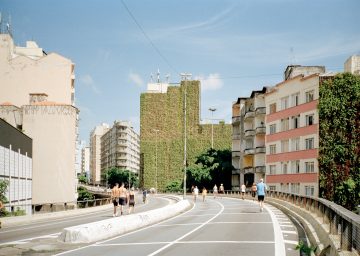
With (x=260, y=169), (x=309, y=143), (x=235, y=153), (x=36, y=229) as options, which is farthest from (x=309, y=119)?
(x=36, y=229)

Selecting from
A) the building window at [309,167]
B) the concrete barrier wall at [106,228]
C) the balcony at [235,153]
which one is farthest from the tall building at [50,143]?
the concrete barrier wall at [106,228]

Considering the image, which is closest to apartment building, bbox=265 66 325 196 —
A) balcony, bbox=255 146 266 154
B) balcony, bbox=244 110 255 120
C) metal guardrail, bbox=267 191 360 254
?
balcony, bbox=255 146 266 154

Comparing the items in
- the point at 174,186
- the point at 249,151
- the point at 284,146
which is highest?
the point at 284,146

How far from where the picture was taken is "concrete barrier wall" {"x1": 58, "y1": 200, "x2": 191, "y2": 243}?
16297 millimetres

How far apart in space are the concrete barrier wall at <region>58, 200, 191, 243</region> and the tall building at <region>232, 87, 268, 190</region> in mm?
49185

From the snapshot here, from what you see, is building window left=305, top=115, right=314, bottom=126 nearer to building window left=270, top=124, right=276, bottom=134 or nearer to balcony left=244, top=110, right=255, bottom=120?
building window left=270, top=124, right=276, bottom=134

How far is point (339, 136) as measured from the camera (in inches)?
2165

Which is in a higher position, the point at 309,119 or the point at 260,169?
the point at 309,119

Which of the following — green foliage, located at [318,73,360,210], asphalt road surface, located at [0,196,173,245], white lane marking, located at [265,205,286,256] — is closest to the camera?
white lane marking, located at [265,205,286,256]

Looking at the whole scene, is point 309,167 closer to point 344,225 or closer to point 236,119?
point 236,119

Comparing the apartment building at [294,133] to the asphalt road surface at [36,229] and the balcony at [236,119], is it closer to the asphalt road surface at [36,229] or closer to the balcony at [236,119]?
the balcony at [236,119]

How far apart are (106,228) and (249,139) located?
63703mm

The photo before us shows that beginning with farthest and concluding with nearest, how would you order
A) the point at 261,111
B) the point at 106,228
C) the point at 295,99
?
the point at 261,111 → the point at 295,99 → the point at 106,228

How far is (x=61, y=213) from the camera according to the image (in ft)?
112
